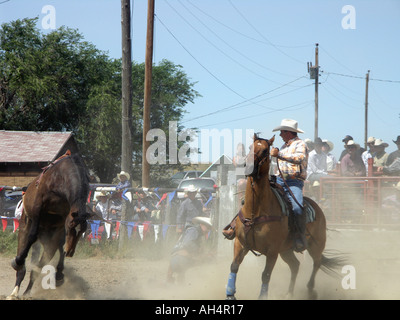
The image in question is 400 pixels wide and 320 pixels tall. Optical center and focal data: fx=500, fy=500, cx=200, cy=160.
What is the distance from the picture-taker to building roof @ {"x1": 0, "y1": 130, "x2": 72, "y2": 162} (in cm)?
2798

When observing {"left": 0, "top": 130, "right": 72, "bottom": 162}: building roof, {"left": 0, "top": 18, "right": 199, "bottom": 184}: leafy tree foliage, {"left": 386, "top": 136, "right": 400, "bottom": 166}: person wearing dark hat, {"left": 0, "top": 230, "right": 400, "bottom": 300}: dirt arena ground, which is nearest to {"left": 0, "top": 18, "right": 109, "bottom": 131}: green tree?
{"left": 0, "top": 18, "right": 199, "bottom": 184}: leafy tree foliage

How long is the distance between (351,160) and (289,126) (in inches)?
197

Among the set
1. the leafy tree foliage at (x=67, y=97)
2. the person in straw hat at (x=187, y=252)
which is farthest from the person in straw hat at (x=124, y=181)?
the leafy tree foliage at (x=67, y=97)

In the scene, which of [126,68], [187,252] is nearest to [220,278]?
[187,252]

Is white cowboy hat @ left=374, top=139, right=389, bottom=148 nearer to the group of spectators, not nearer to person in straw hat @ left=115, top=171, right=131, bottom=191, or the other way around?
the group of spectators

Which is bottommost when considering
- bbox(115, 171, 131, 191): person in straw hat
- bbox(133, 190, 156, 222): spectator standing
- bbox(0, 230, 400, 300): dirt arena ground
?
bbox(0, 230, 400, 300): dirt arena ground

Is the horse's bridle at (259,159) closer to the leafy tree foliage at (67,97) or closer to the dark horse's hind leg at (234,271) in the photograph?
the dark horse's hind leg at (234,271)

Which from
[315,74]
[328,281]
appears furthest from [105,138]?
[328,281]

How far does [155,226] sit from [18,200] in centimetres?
412

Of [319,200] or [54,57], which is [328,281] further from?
[54,57]

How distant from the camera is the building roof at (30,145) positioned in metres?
28.0

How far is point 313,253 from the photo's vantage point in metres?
8.27

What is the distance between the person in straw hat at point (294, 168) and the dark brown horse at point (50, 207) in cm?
292

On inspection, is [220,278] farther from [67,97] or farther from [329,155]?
[67,97]
